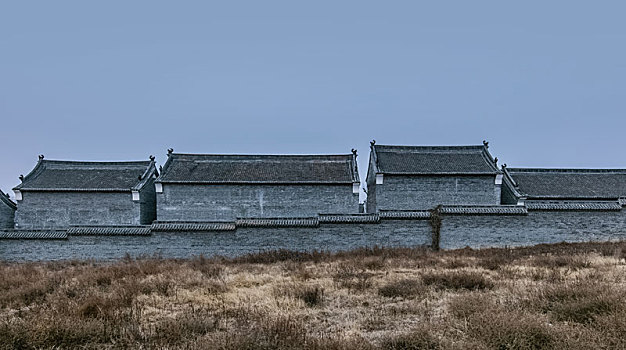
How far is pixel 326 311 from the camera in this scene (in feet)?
18.9

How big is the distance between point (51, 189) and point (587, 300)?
26.4 m

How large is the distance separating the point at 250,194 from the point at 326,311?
59.2 feet

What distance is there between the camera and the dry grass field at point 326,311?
390 cm

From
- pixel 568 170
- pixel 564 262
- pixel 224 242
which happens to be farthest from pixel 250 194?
pixel 568 170

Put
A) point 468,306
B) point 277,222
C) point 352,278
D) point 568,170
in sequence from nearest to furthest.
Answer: point 468,306
point 352,278
point 277,222
point 568,170

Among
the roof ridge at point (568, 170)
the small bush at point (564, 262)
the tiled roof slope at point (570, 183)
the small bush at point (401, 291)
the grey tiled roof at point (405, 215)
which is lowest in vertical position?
the small bush at point (564, 262)

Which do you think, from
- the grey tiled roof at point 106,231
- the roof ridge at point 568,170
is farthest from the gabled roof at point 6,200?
the roof ridge at point 568,170

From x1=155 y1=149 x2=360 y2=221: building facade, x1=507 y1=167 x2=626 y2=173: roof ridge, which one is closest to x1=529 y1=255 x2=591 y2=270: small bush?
x1=155 y1=149 x2=360 y2=221: building facade

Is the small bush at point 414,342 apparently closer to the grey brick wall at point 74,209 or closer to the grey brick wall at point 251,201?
the grey brick wall at point 251,201

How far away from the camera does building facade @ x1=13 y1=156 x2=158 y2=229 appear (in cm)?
2256

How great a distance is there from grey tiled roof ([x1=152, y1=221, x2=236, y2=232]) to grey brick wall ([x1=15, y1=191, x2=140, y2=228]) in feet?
27.4

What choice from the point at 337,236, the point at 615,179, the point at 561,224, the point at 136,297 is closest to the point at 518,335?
the point at 136,297

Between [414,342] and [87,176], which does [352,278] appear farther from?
[87,176]

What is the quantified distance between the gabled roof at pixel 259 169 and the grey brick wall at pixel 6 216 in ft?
31.9
